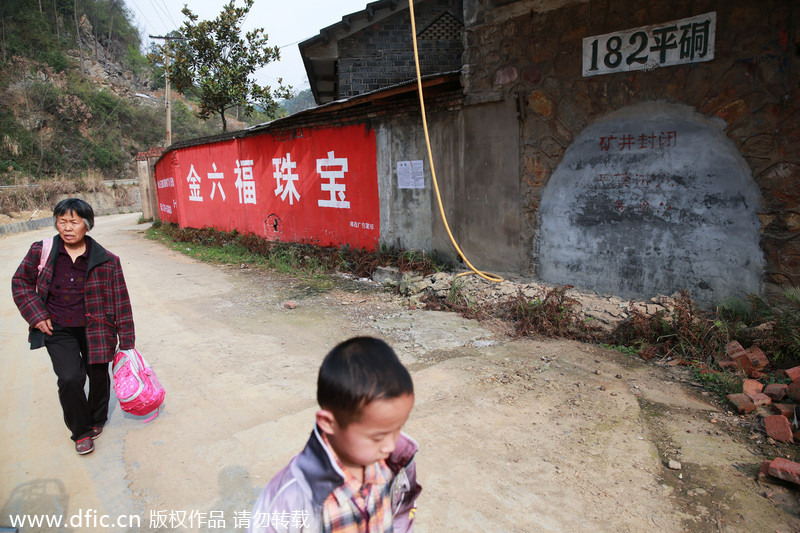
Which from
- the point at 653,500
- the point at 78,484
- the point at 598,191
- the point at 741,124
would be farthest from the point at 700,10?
the point at 78,484

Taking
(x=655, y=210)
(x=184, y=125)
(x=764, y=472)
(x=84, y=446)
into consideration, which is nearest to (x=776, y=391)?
(x=764, y=472)

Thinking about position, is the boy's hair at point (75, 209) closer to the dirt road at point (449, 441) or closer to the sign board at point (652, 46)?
the dirt road at point (449, 441)

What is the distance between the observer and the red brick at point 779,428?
3.09m

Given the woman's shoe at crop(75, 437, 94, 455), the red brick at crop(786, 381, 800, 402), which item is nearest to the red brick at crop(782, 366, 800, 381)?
the red brick at crop(786, 381, 800, 402)

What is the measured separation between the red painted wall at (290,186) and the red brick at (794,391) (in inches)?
235

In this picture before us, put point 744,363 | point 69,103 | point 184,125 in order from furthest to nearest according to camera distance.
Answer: point 184,125 < point 69,103 < point 744,363

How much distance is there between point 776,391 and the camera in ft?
11.5

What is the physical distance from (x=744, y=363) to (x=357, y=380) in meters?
3.96

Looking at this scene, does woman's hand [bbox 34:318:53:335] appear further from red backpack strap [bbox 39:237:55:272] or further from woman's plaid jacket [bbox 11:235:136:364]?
red backpack strap [bbox 39:237:55:272]

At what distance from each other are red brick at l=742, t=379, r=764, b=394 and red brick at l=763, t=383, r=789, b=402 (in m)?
0.05

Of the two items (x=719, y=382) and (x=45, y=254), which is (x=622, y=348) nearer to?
(x=719, y=382)

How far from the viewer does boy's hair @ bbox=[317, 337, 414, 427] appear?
125 cm

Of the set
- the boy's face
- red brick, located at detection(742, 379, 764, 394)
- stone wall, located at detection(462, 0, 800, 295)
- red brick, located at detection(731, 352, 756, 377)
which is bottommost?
red brick, located at detection(742, 379, 764, 394)

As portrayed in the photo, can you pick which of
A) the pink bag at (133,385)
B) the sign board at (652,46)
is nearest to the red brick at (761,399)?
the sign board at (652,46)
